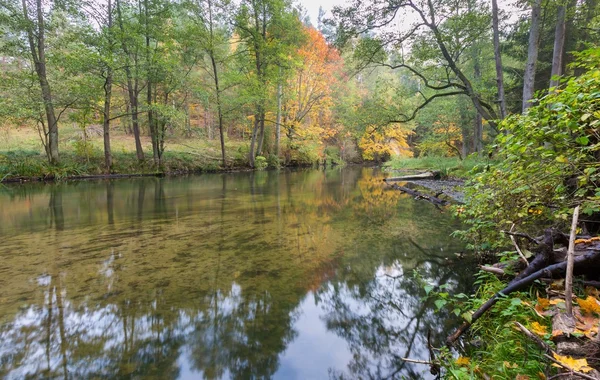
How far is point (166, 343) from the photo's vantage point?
2.53 metres

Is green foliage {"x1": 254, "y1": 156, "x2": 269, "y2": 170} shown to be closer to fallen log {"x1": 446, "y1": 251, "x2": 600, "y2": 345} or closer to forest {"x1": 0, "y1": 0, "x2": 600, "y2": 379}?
forest {"x1": 0, "y1": 0, "x2": 600, "y2": 379}

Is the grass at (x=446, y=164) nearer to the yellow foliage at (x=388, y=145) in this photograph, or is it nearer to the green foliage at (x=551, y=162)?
the green foliage at (x=551, y=162)

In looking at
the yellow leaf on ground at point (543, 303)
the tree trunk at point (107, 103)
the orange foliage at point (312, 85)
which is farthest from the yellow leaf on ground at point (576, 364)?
the orange foliage at point (312, 85)

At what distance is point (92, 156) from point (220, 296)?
1894cm

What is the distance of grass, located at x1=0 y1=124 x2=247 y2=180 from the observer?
15.7 meters

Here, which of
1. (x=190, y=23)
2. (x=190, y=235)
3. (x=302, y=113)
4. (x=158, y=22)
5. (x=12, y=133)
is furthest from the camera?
(x=302, y=113)

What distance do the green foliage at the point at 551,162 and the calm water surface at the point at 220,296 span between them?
1.07 m

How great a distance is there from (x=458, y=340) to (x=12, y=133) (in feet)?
97.9

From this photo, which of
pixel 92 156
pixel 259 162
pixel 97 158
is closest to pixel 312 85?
pixel 259 162

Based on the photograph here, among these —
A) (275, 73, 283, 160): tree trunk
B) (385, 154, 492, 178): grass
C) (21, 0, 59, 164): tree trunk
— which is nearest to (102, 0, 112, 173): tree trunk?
(21, 0, 59, 164): tree trunk

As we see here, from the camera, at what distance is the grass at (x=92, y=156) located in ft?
51.4

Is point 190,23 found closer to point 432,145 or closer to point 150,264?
point 432,145

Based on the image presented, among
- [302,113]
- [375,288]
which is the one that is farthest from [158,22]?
[375,288]

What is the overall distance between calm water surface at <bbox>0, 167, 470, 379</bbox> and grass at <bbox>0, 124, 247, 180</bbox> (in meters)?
11.6
